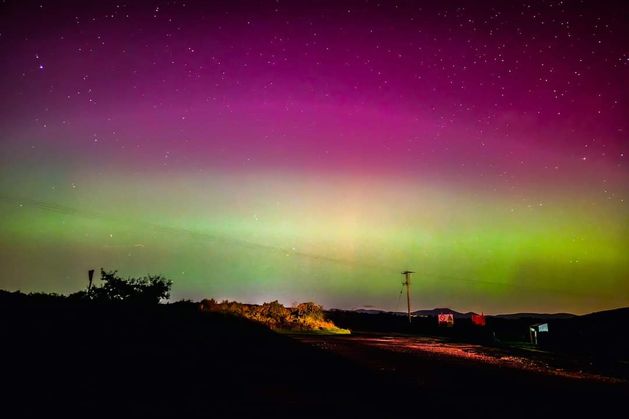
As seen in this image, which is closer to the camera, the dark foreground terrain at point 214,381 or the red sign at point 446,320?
the dark foreground terrain at point 214,381

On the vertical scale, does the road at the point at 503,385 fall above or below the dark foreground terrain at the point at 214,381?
below

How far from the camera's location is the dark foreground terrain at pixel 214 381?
759 centimetres

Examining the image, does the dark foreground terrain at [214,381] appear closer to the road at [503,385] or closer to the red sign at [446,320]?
the road at [503,385]

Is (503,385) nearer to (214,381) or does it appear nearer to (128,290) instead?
(214,381)

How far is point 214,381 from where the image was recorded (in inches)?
400

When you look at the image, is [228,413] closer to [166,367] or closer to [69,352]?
[166,367]

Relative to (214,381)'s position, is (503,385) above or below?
below

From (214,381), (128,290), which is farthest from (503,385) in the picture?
(128,290)

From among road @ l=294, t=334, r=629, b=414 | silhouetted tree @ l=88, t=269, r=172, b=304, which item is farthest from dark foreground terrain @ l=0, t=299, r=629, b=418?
silhouetted tree @ l=88, t=269, r=172, b=304

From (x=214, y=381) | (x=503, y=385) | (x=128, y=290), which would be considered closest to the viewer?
(x=214, y=381)

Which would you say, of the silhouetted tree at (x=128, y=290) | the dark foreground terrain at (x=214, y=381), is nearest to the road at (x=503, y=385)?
the dark foreground terrain at (x=214, y=381)

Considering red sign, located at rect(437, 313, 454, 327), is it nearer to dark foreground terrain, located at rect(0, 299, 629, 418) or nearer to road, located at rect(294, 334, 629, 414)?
road, located at rect(294, 334, 629, 414)

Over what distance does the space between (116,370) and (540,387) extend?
11.9 metres

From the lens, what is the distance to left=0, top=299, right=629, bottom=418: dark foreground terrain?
759cm
